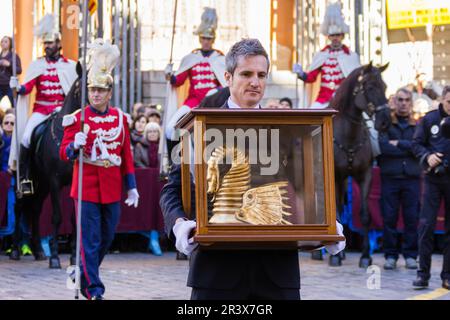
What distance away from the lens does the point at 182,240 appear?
13.7 feet

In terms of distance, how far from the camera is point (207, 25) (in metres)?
15.1

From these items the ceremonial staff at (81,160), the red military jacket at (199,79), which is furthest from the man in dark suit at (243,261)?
the red military jacket at (199,79)

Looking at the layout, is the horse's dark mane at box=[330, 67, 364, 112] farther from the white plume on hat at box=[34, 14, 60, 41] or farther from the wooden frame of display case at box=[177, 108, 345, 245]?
the wooden frame of display case at box=[177, 108, 345, 245]

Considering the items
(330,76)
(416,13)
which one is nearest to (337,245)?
(330,76)

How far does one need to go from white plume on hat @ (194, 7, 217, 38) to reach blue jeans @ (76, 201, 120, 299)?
236 inches

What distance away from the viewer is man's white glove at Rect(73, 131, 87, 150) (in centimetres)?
929

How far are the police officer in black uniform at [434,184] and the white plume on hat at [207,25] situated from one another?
500cm

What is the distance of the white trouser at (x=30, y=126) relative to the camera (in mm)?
13094

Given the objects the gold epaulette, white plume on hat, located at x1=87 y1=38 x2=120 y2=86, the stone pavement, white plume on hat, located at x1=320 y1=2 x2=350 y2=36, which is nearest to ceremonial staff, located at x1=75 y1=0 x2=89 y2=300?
the gold epaulette

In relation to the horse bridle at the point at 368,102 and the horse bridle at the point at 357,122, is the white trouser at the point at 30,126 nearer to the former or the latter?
the horse bridle at the point at 357,122

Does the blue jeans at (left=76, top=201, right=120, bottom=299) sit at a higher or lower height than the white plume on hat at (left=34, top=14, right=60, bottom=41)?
lower
